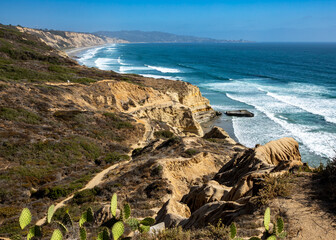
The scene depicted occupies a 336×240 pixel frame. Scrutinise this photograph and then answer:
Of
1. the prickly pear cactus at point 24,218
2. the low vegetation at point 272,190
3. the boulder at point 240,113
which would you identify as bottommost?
the boulder at point 240,113

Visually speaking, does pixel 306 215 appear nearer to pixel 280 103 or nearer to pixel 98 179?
pixel 98 179

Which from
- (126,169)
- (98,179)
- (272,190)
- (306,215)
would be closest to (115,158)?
(126,169)

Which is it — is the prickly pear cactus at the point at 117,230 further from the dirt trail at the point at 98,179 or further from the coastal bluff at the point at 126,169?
the dirt trail at the point at 98,179

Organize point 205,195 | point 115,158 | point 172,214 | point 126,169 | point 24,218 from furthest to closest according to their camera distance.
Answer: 1. point 115,158
2. point 126,169
3. point 205,195
4. point 172,214
5. point 24,218

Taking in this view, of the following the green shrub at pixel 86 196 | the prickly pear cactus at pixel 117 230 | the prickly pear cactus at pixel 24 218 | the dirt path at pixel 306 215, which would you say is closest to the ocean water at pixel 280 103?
the dirt path at pixel 306 215

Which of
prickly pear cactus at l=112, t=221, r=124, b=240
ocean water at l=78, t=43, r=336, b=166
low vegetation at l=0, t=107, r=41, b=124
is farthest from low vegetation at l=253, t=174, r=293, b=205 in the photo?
ocean water at l=78, t=43, r=336, b=166
